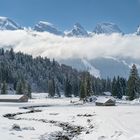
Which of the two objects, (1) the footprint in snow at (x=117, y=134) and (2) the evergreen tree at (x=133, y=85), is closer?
(1) the footprint in snow at (x=117, y=134)

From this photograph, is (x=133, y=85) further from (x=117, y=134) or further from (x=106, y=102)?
(x=117, y=134)

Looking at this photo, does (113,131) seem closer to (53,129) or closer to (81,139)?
(81,139)

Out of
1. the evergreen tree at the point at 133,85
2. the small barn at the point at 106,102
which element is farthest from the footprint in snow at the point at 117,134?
the evergreen tree at the point at 133,85

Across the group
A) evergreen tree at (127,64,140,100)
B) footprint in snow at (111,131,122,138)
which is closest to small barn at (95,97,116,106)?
evergreen tree at (127,64,140,100)

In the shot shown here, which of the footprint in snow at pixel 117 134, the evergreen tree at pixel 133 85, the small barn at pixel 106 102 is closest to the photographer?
the footprint in snow at pixel 117 134

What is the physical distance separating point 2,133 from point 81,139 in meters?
9.34

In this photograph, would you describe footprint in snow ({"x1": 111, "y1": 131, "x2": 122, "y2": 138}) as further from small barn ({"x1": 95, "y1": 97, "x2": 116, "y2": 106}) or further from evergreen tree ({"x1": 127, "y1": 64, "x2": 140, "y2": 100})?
evergreen tree ({"x1": 127, "y1": 64, "x2": 140, "y2": 100})

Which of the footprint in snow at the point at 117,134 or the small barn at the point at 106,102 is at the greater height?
the small barn at the point at 106,102

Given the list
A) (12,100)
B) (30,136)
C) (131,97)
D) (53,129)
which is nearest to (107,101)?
(131,97)

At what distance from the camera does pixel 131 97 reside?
149 meters

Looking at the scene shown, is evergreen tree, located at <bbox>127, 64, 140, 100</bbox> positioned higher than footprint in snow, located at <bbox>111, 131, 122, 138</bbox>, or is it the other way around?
evergreen tree, located at <bbox>127, 64, 140, 100</bbox>

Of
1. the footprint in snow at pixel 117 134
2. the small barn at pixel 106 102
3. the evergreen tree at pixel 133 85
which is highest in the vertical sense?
the evergreen tree at pixel 133 85

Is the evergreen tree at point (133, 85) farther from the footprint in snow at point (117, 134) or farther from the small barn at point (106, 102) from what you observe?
the footprint in snow at point (117, 134)

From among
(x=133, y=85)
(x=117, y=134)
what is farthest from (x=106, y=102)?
(x=117, y=134)
